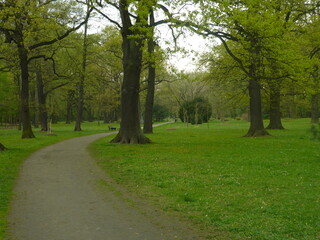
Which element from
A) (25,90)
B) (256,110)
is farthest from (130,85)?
(256,110)

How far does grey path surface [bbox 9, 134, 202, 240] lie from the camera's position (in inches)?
233

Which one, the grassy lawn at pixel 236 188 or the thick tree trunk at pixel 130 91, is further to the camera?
the thick tree trunk at pixel 130 91

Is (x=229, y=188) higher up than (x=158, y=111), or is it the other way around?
(x=158, y=111)

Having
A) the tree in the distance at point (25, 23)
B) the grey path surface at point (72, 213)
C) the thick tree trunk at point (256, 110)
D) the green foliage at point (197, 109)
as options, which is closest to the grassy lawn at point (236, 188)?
the grey path surface at point (72, 213)

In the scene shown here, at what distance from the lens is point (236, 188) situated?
927 cm

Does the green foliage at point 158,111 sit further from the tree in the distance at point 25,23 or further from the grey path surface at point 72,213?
the grey path surface at point 72,213

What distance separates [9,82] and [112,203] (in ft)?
145

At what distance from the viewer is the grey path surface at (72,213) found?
233 inches

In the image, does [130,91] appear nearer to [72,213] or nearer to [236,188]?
[236,188]

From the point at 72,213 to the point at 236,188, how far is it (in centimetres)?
416

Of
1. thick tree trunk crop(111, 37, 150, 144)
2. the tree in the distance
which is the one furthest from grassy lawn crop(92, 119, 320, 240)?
the tree in the distance

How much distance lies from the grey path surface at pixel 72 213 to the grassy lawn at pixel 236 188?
0.89m

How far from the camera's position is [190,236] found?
585cm

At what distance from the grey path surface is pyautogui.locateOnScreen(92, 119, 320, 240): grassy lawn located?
89 centimetres
